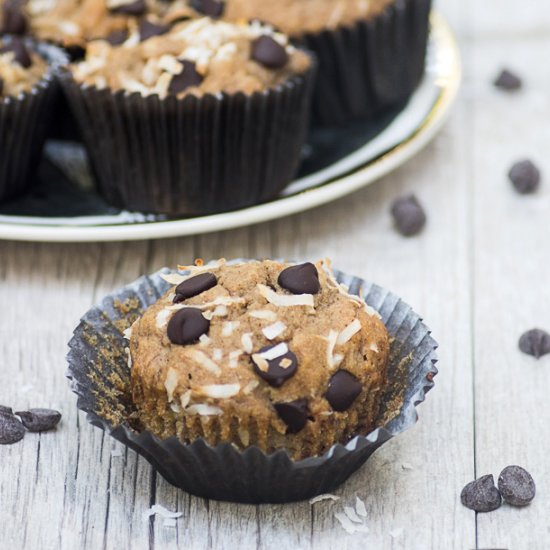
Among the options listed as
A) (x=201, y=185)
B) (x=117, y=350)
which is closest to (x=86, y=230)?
(x=201, y=185)

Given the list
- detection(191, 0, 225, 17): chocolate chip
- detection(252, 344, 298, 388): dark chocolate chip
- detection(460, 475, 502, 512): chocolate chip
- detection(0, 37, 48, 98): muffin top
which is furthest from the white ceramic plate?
detection(460, 475, 502, 512): chocolate chip

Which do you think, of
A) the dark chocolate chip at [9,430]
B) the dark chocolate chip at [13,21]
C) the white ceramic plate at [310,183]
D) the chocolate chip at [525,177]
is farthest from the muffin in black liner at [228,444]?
the dark chocolate chip at [13,21]

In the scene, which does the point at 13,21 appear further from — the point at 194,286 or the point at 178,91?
the point at 194,286

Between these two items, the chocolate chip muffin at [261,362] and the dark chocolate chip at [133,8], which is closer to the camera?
the chocolate chip muffin at [261,362]

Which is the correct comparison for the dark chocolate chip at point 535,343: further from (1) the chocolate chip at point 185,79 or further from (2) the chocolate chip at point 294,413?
(1) the chocolate chip at point 185,79

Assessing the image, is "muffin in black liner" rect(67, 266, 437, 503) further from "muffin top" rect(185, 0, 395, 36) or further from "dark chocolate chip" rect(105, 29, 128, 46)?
"muffin top" rect(185, 0, 395, 36)

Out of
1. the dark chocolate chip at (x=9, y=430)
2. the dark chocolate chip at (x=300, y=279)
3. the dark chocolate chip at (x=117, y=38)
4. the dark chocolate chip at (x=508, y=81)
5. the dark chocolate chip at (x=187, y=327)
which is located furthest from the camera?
the dark chocolate chip at (x=508, y=81)
